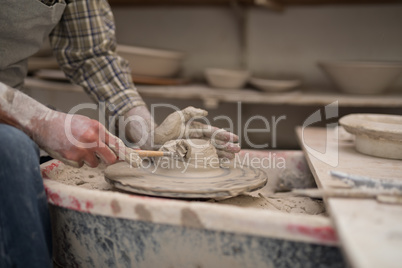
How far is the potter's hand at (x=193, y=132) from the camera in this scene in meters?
1.19

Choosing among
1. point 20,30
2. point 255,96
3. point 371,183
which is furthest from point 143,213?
point 255,96

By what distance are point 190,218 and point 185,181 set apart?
0.25m

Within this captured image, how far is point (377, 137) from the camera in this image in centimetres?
123

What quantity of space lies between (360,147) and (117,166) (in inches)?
30.4

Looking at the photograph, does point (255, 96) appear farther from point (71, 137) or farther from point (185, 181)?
point (71, 137)

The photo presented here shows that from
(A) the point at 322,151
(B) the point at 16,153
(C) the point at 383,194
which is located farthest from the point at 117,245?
(A) the point at 322,151

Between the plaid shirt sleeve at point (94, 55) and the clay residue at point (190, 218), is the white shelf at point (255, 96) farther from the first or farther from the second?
the clay residue at point (190, 218)

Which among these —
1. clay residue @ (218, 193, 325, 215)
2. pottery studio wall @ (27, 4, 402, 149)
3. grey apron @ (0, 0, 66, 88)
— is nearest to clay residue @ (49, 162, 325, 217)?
clay residue @ (218, 193, 325, 215)

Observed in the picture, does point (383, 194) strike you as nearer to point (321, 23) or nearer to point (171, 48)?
Result: point (321, 23)

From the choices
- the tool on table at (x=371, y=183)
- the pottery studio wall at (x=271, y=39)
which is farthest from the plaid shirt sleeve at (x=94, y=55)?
the pottery studio wall at (x=271, y=39)

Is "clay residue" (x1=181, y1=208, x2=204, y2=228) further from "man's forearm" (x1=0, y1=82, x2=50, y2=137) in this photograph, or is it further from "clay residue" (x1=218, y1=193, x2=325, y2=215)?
"man's forearm" (x1=0, y1=82, x2=50, y2=137)

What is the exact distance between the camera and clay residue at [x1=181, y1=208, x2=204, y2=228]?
0.82 meters

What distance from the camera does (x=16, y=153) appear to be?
34.3 inches

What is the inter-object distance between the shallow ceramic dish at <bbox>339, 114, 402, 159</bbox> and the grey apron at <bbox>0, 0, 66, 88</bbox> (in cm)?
101
